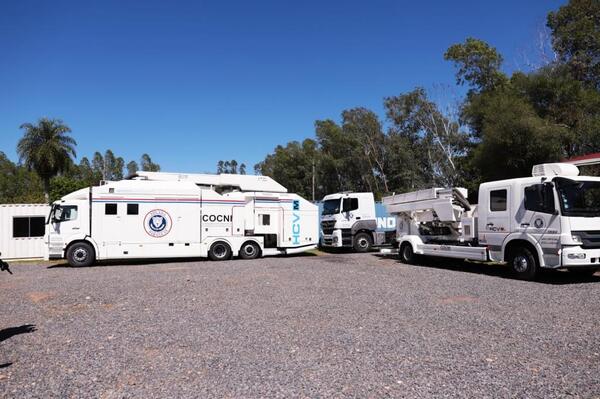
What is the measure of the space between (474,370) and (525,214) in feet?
26.1

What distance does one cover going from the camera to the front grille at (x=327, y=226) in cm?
2225

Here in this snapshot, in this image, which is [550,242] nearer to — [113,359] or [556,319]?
[556,319]

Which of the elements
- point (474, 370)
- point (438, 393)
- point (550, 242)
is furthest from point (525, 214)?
point (438, 393)

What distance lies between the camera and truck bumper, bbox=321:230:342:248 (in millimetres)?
21672

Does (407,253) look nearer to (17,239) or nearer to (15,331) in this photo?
(15,331)

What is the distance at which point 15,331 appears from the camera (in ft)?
22.4

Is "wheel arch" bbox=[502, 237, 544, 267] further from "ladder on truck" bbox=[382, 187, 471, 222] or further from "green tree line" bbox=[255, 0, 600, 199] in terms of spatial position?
"green tree line" bbox=[255, 0, 600, 199]

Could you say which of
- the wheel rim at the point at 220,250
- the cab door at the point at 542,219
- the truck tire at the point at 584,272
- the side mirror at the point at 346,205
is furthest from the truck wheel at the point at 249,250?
the truck tire at the point at 584,272

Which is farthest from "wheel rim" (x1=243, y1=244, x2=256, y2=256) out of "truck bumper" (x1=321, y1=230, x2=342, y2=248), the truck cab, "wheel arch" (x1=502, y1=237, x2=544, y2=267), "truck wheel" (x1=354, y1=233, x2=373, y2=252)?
"wheel arch" (x1=502, y1=237, x2=544, y2=267)

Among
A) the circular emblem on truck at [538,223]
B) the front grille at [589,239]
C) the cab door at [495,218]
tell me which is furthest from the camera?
the cab door at [495,218]

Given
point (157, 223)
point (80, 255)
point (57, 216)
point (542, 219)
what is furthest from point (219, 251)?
point (542, 219)

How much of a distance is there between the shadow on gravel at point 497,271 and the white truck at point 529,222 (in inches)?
13.2

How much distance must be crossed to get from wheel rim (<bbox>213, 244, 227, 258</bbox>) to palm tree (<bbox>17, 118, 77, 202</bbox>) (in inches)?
1045

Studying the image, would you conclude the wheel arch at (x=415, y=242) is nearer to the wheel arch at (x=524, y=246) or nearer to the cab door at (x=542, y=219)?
the wheel arch at (x=524, y=246)
